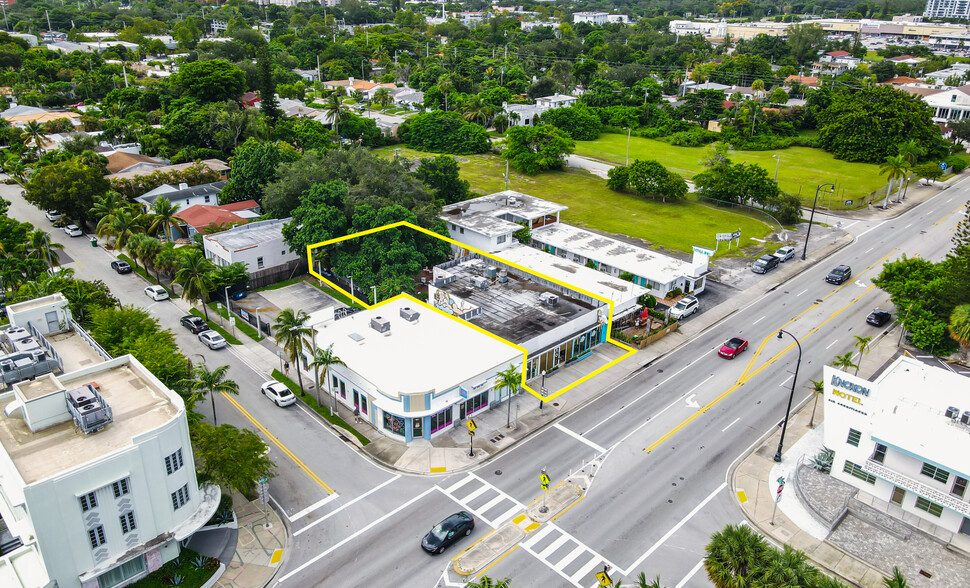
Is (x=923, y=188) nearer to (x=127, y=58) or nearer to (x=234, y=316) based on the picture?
(x=234, y=316)

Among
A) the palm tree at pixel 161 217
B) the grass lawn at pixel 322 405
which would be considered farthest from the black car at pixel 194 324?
the palm tree at pixel 161 217

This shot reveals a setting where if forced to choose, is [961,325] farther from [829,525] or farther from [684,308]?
[829,525]

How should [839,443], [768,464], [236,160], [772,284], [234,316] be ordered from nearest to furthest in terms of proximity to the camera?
1. [839,443]
2. [768,464]
3. [234,316]
4. [772,284]
5. [236,160]

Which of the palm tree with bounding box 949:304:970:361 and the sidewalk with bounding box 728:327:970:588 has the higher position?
the palm tree with bounding box 949:304:970:361

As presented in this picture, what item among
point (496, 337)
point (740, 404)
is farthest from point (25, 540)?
point (740, 404)

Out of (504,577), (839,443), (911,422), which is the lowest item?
(504,577)

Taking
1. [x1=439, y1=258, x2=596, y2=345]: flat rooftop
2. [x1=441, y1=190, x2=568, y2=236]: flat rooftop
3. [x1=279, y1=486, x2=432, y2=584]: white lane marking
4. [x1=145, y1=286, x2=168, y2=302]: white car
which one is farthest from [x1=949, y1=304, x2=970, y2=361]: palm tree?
[x1=145, y1=286, x2=168, y2=302]: white car

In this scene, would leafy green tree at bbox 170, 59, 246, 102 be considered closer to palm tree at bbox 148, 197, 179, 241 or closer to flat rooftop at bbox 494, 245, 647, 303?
palm tree at bbox 148, 197, 179, 241
